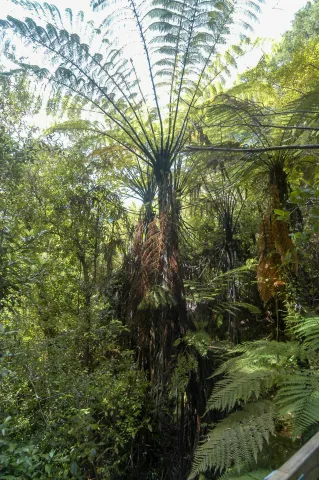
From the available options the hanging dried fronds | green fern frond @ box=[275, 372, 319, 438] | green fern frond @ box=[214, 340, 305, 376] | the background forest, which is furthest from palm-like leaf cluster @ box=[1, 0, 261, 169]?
green fern frond @ box=[275, 372, 319, 438]

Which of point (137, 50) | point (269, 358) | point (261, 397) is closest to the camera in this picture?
point (269, 358)

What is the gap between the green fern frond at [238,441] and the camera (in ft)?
6.15

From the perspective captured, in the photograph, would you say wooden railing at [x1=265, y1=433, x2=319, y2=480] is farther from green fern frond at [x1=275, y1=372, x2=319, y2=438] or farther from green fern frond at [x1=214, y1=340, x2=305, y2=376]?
green fern frond at [x1=214, y1=340, x2=305, y2=376]

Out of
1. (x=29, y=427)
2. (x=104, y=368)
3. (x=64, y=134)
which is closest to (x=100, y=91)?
(x=64, y=134)

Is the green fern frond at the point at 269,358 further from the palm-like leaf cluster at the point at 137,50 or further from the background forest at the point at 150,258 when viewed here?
the palm-like leaf cluster at the point at 137,50

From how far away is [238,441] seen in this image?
6.44ft

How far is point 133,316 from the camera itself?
132 inches

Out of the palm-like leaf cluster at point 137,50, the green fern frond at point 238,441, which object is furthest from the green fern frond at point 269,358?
the palm-like leaf cluster at point 137,50

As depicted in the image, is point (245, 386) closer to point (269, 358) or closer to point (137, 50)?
point (269, 358)

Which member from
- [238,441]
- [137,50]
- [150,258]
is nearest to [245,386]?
[238,441]

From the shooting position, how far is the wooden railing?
97cm

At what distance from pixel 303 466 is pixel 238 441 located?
1.05 metres

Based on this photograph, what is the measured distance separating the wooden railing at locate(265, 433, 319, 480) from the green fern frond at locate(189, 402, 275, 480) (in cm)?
79

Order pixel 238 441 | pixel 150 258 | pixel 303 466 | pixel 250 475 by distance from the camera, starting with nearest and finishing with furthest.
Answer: pixel 303 466 → pixel 250 475 → pixel 238 441 → pixel 150 258
